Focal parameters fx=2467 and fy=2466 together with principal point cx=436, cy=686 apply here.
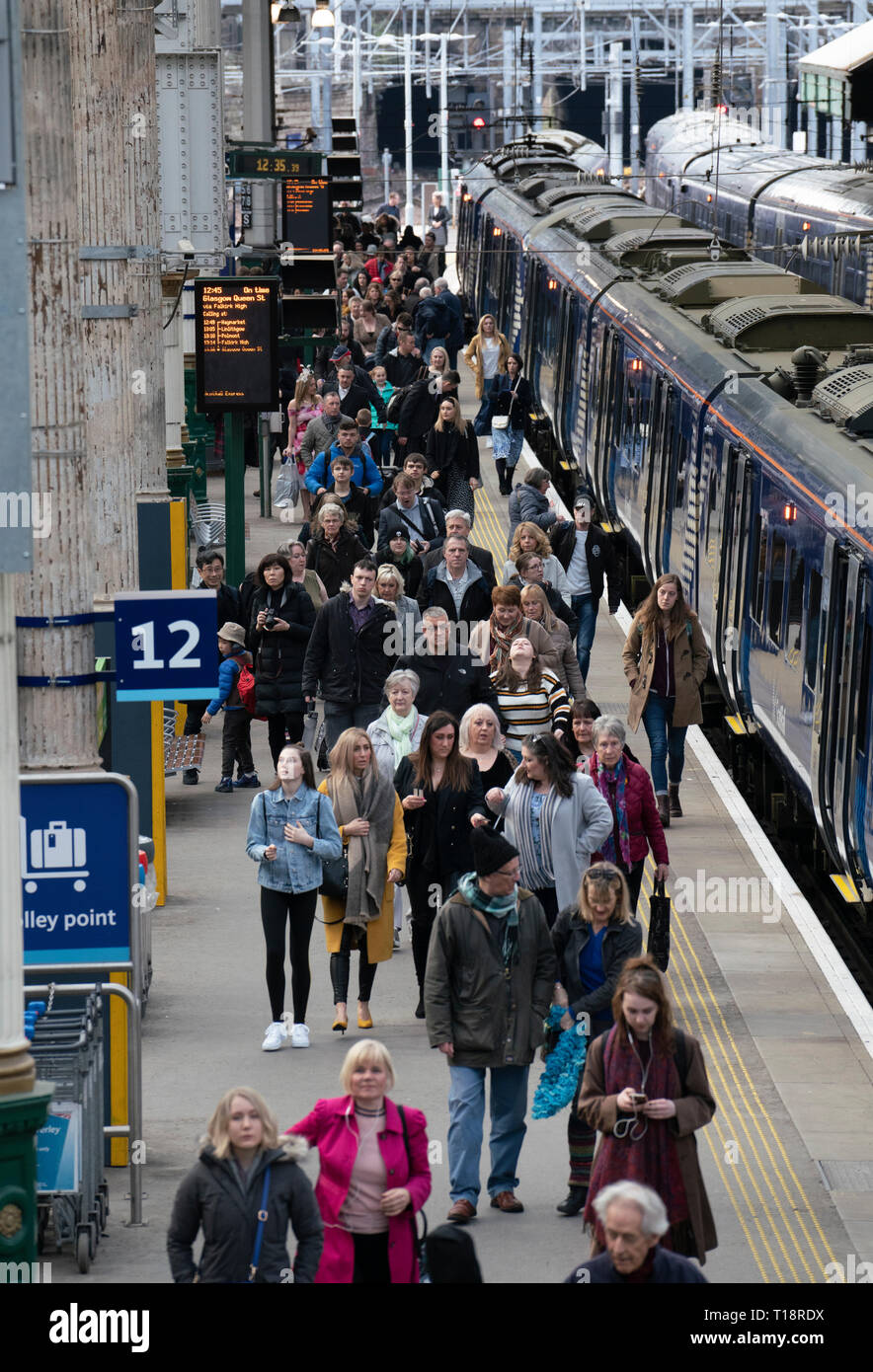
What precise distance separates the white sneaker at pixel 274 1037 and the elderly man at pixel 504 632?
119 inches

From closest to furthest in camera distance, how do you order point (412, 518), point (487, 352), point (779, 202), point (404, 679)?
1. point (404, 679)
2. point (412, 518)
3. point (487, 352)
4. point (779, 202)

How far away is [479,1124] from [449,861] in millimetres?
2442

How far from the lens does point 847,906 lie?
46.6 feet

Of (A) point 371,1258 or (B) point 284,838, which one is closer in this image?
(A) point 371,1258

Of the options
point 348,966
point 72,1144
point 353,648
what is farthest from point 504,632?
point 72,1144

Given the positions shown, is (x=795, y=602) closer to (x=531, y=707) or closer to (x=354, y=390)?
(x=531, y=707)

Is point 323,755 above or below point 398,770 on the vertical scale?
below

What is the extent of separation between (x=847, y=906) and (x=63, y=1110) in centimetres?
668

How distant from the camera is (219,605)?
1673cm

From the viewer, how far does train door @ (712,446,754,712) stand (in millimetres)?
15797

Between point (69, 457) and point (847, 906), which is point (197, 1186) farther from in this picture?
point (847, 906)

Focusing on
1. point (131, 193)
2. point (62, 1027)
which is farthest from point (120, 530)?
point (62, 1027)

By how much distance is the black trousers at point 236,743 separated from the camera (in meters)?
16.3

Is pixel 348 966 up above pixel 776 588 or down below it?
below
